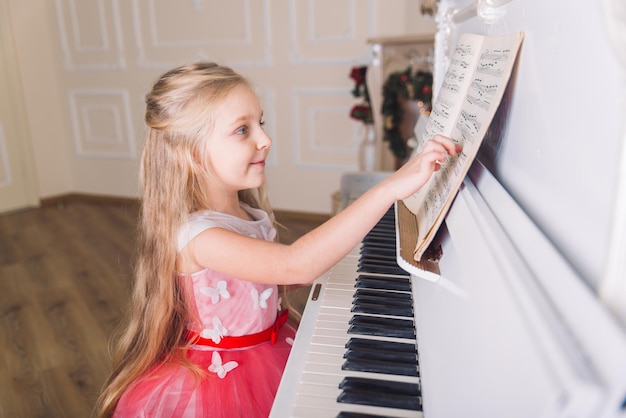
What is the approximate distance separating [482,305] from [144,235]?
87 cm

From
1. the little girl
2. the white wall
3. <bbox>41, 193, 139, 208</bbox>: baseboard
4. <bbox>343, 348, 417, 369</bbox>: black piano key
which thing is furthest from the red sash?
<bbox>41, 193, 139, 208</bbox>: baseboard

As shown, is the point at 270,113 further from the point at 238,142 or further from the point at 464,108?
the point at 464,108

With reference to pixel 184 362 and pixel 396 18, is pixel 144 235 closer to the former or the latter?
pixel 184 362

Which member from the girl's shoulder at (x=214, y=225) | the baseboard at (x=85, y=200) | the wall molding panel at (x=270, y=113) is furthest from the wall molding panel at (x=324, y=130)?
the girl's shoulder at (x=214, y=225)

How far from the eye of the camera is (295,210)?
423cm

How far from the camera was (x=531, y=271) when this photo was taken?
0.57 meters

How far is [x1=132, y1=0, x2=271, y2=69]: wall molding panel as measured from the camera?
3.99m

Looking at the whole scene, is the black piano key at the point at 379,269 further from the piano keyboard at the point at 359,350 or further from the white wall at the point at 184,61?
the white wall at the point at 184,61

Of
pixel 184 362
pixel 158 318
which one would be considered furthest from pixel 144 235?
pixel 184 362

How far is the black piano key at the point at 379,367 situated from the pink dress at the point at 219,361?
0.32m

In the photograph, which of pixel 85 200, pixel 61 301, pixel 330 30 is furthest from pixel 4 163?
pixel 330 30

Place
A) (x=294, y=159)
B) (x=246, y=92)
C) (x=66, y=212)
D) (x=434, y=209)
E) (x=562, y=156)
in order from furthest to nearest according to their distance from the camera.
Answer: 1. (x=66, y=212)
2. (x=294, y=159)
3. (x=246, y=92)
4. (x=434, y=209)
5. (x=562, y=156)

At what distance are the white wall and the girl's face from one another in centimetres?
254

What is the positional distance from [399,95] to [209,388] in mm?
2156
